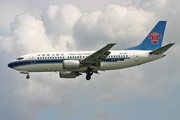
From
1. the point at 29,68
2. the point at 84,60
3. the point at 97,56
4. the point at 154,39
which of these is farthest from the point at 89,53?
the point at 154,39

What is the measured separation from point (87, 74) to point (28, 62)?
1011 cm

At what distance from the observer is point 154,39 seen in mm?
50625

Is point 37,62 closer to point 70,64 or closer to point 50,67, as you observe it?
point 50,67

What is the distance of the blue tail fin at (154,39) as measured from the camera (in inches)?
1967

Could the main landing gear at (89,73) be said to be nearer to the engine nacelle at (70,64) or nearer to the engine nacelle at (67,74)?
the engine nacelle at (67,74)

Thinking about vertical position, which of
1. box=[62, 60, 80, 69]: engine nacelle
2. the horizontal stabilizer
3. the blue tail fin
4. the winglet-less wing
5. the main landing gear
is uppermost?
the blue tail fin

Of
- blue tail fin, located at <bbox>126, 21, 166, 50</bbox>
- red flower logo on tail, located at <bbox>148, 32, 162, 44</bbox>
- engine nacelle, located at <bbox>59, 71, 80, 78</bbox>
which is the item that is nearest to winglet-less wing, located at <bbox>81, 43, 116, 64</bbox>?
engine nacelle, located at <bbox>59, 71, 80, 78</bbox>

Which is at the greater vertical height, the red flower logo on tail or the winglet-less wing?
the red flower logo on tail

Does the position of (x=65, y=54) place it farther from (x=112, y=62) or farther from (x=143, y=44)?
(x=143, y=44)

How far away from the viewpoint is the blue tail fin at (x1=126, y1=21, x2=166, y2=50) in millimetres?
49950

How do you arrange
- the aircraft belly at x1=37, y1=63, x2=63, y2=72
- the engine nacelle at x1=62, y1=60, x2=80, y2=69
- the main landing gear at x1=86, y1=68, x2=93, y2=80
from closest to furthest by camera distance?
the engine nacelle at x1=62, y1=60, x2=80, y2=69, the aircraft belly at x1=37, y1=63, x2=63, y2=72, the main landing gear at x1=86, y1=68, x2=93, y2=80

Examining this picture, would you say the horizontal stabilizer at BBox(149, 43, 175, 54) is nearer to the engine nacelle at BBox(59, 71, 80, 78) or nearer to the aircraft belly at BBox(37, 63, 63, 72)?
the engine nacelle at BBox(59, 71, 80, 78)

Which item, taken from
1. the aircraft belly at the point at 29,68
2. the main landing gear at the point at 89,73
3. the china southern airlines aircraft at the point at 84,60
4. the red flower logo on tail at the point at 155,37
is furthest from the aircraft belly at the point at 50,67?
the red flower logo on tail at the point at 155,37

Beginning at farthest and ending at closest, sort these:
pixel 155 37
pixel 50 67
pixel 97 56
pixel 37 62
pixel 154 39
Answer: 1. pixel 155 37
2. pixel 154 39
3. pixel 37 62
4. pixel 50 67
5. pixel 97 56
